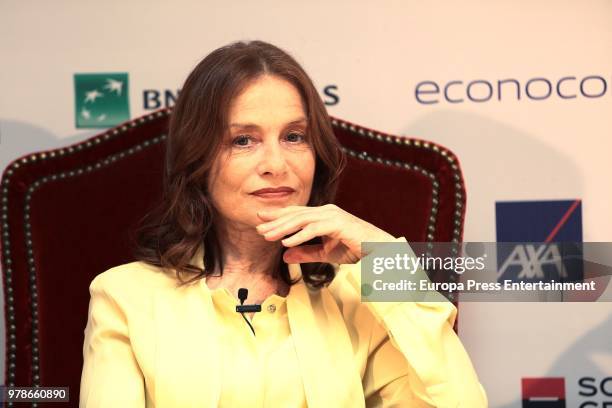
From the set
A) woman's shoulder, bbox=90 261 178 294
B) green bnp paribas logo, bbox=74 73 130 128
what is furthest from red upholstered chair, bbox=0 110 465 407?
woman's shoulder, bbox=90 261 178 294

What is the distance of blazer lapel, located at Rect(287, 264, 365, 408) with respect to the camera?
160 cm

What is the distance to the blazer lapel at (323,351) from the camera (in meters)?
1.60

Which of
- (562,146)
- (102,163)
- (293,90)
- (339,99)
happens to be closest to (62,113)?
(102,163)

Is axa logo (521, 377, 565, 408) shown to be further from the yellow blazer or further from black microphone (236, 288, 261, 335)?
black microphone (236, 288, 261, 335)

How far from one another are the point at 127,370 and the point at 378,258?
497 mm

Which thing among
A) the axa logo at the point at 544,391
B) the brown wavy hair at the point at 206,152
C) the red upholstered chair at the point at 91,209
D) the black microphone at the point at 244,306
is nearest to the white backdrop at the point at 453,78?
the axa logo at the point at 544,391

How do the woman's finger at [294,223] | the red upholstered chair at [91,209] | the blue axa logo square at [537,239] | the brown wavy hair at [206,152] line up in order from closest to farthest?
the woman's finger at [294,223], the brown wavy hair at [206,152], the red upholstered chair at [91,209], the blue axa logo square at [537,239]

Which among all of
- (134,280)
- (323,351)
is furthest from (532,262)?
(134,280)

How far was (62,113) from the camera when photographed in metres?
2.32

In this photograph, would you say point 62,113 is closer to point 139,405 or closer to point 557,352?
point 139,405

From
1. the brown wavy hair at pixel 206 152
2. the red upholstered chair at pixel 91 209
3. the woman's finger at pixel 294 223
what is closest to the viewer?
the woman's finger at pixel 294 223

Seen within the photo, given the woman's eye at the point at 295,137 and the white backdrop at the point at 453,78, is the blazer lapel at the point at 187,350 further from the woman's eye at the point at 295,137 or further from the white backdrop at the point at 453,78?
the white backdrop at the point at 453,78

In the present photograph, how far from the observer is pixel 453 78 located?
7.52 feet

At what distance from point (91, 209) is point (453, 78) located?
3.17 feet
